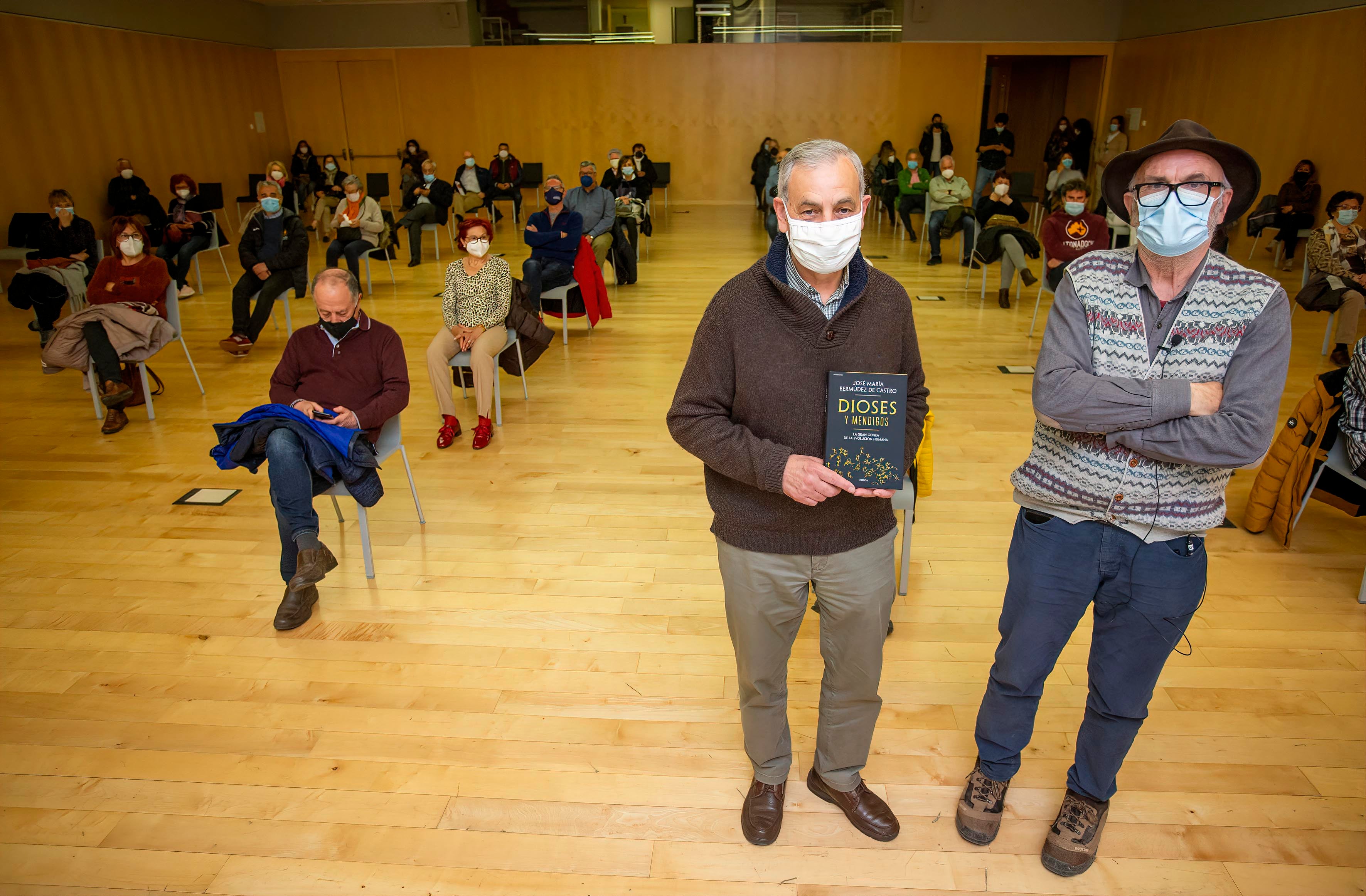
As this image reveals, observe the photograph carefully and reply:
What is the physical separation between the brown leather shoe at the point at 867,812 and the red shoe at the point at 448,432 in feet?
11.0

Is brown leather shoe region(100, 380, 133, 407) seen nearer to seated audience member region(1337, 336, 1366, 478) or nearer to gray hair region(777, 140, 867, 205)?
gray hair region(777, 140, 867, 205)

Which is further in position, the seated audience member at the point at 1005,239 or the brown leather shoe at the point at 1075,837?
the seated audience member at the point at 1005,239

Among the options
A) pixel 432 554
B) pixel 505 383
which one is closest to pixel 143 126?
pixel 505 383

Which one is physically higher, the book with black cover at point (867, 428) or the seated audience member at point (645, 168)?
the seated audience member at point (645, 168)

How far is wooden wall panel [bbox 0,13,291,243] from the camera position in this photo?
10.8 metres

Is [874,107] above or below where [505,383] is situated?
above

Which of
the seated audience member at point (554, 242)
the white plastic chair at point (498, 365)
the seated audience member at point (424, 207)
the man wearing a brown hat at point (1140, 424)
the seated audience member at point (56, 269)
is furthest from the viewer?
the seated audience member at point (424, 207)

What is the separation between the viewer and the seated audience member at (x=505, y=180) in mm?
A: 13539

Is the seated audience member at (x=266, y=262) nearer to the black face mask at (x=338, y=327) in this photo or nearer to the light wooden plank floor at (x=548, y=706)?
the light wooden plank floor at (x=548, y=706)

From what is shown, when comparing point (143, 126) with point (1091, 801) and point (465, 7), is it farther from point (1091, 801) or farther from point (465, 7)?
point (1091, 801)

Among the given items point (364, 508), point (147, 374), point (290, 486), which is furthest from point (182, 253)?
point (290, 486)

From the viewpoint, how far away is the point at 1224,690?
280cm

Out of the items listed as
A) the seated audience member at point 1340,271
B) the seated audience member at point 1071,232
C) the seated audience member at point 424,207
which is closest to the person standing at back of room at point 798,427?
the seated audience member at point 1071,232

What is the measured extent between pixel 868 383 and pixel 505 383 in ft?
15.7
